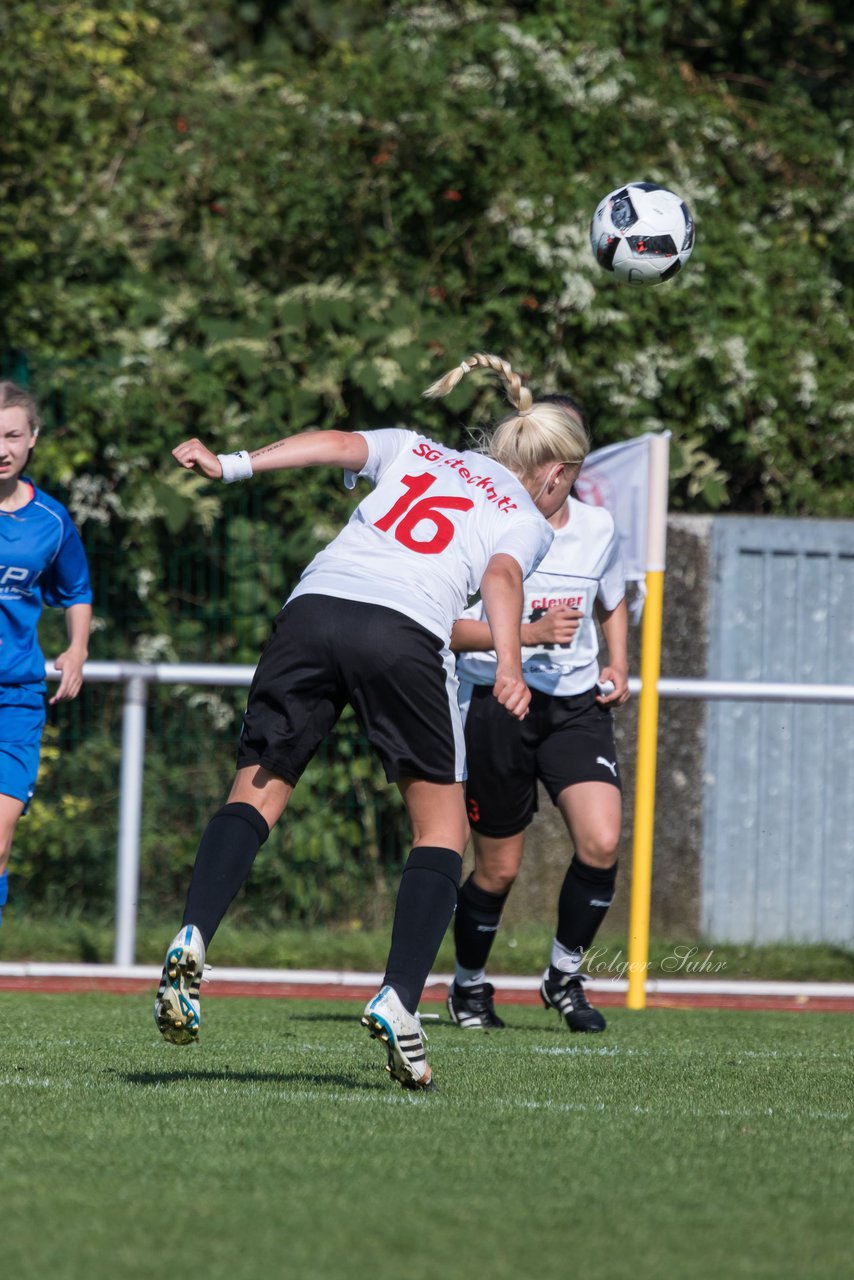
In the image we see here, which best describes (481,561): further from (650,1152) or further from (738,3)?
(738,3)

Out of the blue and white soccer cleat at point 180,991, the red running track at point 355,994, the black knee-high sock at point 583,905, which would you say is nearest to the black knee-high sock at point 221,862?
the blue and white soccer cleat at point 180,991

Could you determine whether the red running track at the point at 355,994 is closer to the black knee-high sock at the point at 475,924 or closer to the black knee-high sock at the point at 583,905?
the black knee-high sock at the point at 475,924

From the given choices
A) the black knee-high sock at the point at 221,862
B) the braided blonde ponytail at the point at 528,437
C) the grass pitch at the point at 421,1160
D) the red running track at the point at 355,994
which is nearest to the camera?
the grass pitch at the point at 421,1160

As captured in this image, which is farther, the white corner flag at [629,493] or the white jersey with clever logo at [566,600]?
the white corner flag at [629,493]

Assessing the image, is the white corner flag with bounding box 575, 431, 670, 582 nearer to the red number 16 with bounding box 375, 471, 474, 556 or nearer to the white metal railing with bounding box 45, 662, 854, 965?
the white metal railing with bounding box 45, 662, 854, 965

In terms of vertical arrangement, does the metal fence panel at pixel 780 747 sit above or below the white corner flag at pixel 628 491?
below

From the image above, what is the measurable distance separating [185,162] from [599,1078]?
6886 mm

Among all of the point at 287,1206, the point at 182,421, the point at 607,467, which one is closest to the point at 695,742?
the point at 607,467

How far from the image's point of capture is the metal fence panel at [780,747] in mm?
8422

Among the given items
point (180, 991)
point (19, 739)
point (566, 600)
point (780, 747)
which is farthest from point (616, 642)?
point (780, 747)

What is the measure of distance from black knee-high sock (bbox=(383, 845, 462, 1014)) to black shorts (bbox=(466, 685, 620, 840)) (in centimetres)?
155

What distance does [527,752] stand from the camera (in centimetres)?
569

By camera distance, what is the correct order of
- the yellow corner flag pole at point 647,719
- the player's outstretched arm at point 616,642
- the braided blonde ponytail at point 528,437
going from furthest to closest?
the yellow corner flag pole at point 647,719 < the player's outstretched arm at point 616,642 < the braided blonde ponytail at point 528,437

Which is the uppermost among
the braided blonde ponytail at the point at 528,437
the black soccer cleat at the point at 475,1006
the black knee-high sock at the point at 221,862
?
the braided blonde ponytail at the point at 528,437
